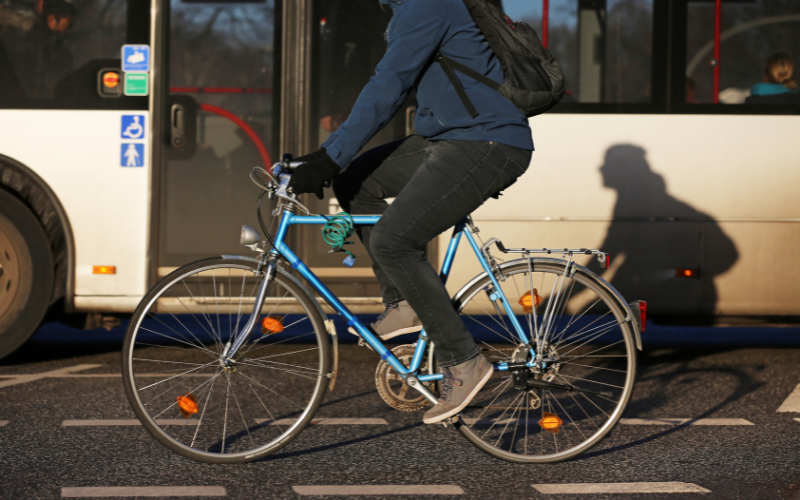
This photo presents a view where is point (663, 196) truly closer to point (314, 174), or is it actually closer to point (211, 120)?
point (211, 120)

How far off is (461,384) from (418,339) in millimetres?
272

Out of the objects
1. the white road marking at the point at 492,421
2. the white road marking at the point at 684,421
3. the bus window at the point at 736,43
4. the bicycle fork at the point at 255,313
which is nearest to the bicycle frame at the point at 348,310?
the bicycle fork at the point at 255,313

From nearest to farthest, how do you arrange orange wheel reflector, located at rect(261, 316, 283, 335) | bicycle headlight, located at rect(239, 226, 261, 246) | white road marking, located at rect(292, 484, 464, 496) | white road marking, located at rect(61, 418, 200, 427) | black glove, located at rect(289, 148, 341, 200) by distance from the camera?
black glove, located at rect(289, 148, 341, 200), white road marking, located at rect(292, 484, 464, 496), bicycle headlight, located at rect(239, 226, 261, 246), orange wheel reflector, located at rect(261, 316, 283, 335), white road marking, located at rect(61, 418, 200, 427)

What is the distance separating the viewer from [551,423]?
3967 millimetres

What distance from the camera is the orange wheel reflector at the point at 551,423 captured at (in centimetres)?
396

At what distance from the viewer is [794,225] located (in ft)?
20.5

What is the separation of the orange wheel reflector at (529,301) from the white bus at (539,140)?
7.39 ft

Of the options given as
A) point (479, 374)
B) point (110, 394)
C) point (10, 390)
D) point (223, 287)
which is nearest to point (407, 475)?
point (479, 374)

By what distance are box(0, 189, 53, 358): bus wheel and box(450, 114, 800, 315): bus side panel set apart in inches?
113

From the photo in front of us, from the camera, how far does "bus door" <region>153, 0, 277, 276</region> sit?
20.1 ft

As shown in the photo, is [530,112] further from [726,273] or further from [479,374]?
[726,273]

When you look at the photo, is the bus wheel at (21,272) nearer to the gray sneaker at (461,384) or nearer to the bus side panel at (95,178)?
the bus side panel at (95,178)

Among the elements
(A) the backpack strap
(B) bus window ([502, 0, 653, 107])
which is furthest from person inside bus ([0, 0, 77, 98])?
(A) the backpack strap

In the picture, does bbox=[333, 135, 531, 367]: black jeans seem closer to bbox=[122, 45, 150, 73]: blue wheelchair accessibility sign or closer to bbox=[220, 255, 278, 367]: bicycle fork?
bbox=[220, 255, 278, 367]: bicycle fork
